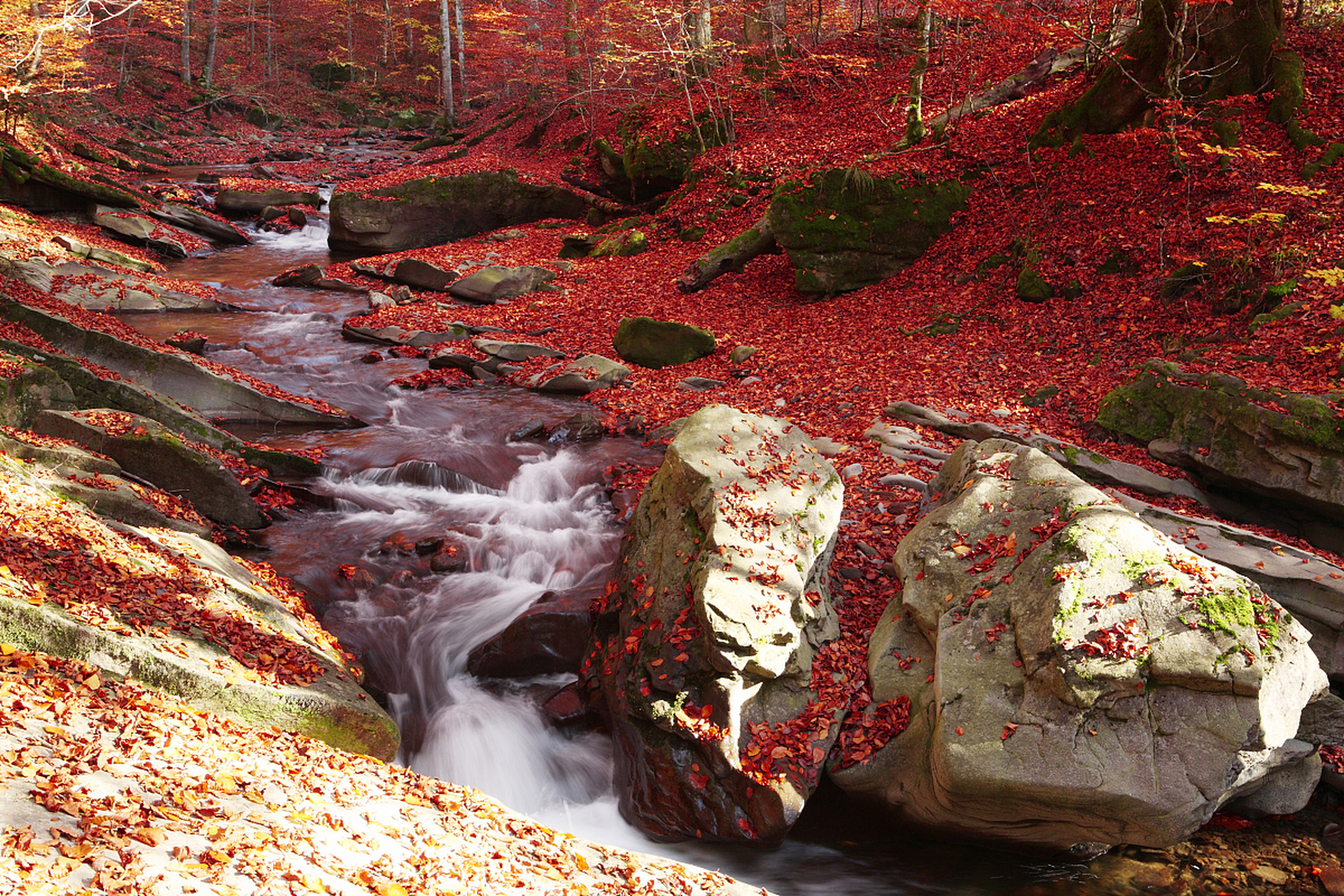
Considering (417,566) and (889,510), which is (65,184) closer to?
(417,566)

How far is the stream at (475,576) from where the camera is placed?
532 cm

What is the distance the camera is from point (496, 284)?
54.7ft

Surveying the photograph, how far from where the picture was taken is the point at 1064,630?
4.90 m

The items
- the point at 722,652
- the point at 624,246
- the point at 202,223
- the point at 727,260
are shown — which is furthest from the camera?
the point at 202,223

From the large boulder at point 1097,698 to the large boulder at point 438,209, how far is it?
17.9m

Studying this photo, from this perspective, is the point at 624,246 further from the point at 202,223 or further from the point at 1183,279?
the point at 1183,279

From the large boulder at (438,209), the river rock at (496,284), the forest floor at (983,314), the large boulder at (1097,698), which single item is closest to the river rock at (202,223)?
the large boulder at (438,209)

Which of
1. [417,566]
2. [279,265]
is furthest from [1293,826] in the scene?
[279,265]

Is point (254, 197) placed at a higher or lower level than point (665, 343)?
higher

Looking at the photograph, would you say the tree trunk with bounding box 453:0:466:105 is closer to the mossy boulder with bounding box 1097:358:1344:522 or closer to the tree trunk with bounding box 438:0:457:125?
the tree trunk with bounding box 438:0:457:125

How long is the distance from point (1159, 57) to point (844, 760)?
12.6 m

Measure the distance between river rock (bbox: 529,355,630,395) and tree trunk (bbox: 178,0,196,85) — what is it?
3263 cm

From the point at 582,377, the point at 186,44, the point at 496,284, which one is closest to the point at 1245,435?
the point at 582,377

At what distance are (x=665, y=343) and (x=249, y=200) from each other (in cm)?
1602
